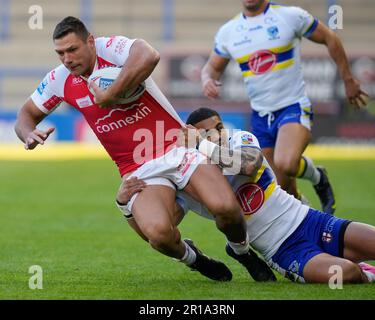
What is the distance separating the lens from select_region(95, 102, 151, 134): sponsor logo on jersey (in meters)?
6.73

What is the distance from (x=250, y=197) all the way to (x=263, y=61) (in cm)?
324

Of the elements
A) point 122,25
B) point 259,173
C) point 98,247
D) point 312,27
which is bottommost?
point 122,25

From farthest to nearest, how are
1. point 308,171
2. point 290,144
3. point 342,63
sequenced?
1. point 308,171
2. point 342,63
3. point 290,144

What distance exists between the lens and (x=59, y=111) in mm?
27250

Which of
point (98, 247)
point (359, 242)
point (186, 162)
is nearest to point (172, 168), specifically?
point (186, 162)

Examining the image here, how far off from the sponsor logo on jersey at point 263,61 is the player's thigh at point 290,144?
67 cm

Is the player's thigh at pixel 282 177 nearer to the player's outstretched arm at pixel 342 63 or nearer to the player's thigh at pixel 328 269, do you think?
the player's outstretched arm at pixel 342 63

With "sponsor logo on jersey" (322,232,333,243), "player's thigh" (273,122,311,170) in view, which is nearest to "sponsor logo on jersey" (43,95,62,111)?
"sponsor logo on jersey" (322,232,333,243)

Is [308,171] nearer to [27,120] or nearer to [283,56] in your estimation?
[283,56]

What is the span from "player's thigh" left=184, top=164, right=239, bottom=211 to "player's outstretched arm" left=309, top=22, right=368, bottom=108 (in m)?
2.97

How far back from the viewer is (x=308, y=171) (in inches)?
389

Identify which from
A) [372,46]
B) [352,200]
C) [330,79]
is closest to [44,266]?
[352,200]

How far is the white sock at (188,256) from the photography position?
22.0 ft

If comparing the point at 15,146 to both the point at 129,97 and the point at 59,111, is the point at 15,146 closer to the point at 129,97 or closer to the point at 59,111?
the point at 59,111
